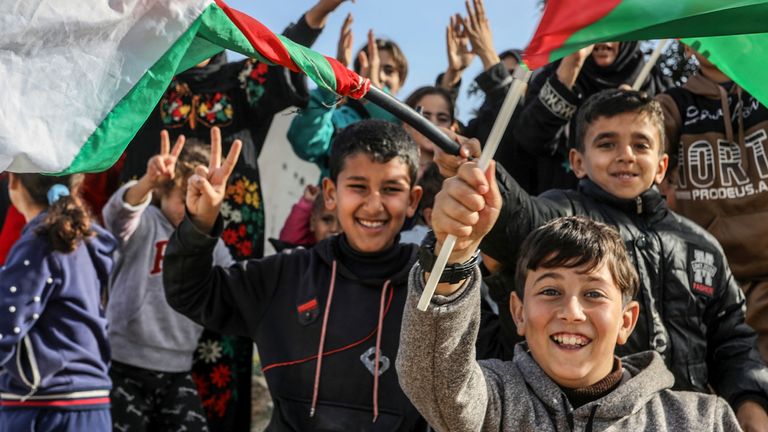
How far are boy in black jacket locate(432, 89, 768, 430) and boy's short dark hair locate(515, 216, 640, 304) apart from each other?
251mm

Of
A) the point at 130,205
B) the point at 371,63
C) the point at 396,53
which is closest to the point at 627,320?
the point at 130,205

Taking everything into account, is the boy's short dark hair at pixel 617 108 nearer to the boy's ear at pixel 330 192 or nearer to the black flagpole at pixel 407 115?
the boy's ear at pixel 330 192

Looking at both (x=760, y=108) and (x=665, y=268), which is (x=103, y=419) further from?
(x=760, y=108)

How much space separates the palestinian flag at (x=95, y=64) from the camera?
6.67 feet

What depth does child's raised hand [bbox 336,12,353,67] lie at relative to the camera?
4684 millimetres

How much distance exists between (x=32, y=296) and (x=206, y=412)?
3.08 ft

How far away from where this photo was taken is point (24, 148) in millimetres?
2004

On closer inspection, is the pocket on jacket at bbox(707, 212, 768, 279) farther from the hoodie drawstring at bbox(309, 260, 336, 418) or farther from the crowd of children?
the hoodie drawstring at bbox(309, 260, 336, 418)

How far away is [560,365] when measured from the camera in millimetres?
2344

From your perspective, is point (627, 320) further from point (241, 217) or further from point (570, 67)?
point (241, 217)

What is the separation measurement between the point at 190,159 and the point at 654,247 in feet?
6.64

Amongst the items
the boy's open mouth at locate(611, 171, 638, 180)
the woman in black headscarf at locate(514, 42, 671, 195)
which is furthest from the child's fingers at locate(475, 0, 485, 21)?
the boy's open mouth at locate(611, 171, 638, 180)

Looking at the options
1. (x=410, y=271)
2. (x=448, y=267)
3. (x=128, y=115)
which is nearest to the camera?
(x=448, y=267)

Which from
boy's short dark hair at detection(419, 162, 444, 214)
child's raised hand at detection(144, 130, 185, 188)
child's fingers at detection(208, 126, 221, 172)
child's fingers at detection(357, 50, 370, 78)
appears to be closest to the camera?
child's fingers at detection(208, 126, 221, 172)
